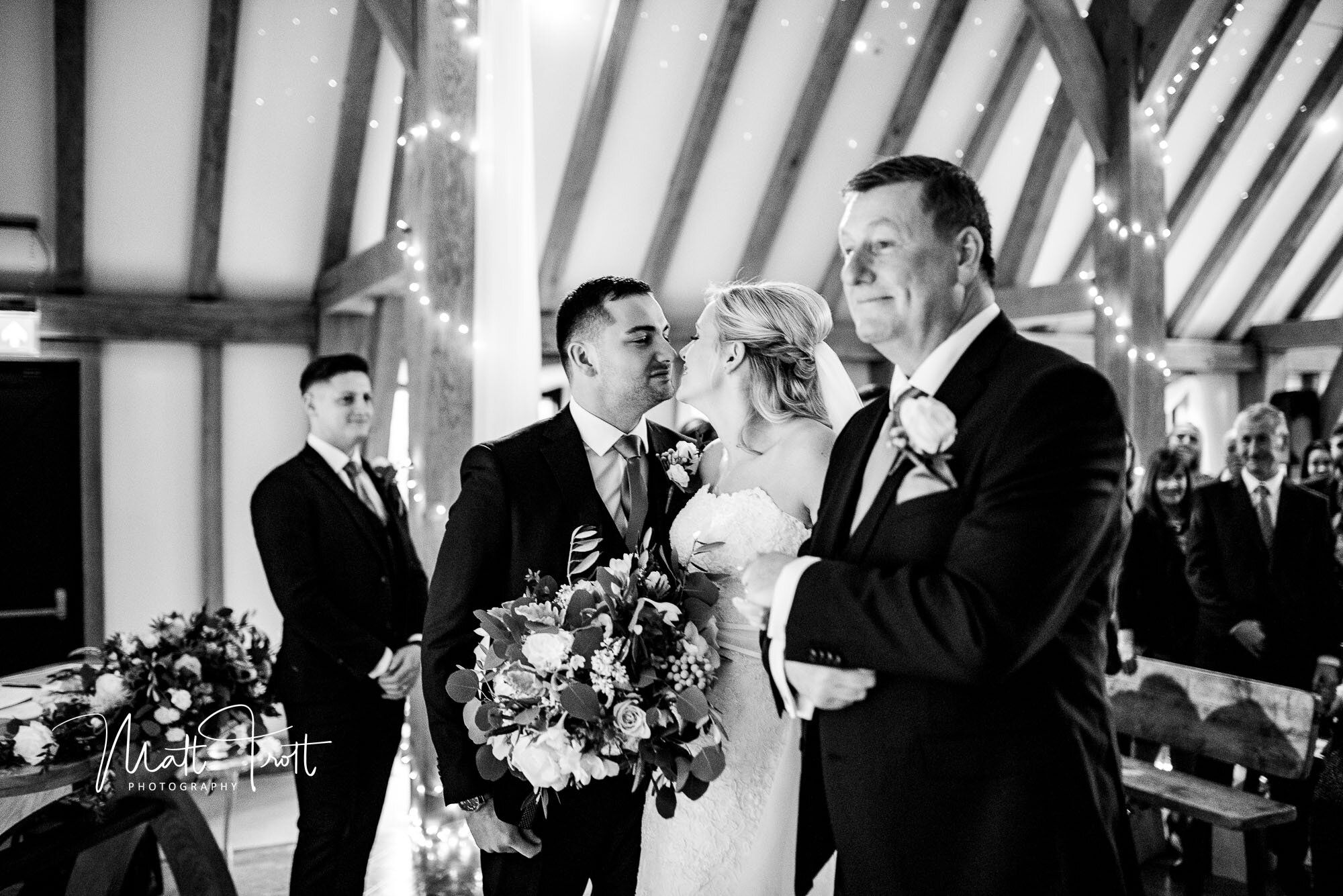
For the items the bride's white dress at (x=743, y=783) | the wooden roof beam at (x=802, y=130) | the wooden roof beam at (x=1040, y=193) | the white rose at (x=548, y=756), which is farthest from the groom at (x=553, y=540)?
the wooden roof beam at (x=1040, y=193)

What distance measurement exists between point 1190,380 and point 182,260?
10.5 m

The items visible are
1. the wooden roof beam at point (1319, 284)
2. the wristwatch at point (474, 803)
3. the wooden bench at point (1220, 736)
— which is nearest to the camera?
the wristwatch at point (474, 803)

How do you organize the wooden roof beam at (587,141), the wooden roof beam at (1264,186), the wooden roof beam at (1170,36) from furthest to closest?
1. the wooden roof beam at (1264,186)
2. the wooden roof beam at (587,141)
3. the wooden roof beam at (1170,36)

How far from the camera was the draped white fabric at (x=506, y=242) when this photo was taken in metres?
4.57

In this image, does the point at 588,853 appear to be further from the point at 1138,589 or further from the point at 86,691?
the point at 1138,589

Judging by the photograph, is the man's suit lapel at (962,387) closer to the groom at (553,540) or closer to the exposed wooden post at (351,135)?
the groom at (553,540)

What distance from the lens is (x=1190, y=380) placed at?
1252cm

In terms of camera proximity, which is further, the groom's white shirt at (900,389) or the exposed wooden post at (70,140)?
the exposed wooden post at (70,140)

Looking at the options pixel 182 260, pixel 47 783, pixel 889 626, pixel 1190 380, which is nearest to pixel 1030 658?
pixel 889 626

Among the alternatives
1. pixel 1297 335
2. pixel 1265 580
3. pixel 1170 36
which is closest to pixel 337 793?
pixel 1265 580

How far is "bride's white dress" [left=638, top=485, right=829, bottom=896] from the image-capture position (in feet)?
7.93

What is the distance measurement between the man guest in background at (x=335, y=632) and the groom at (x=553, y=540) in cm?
134

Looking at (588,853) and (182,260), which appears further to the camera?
(182,260)

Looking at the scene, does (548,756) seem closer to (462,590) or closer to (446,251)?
(462,590)
